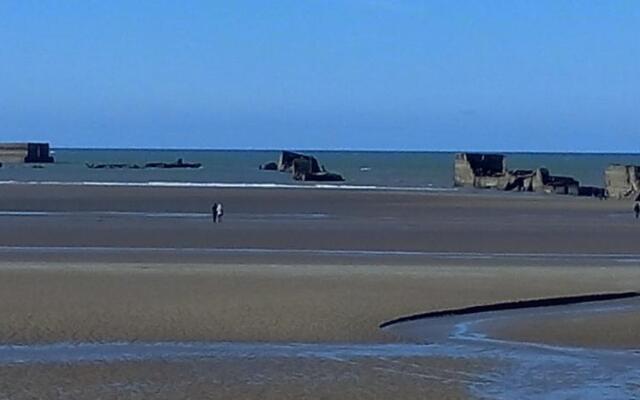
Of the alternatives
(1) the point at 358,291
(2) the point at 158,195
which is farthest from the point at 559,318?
(2) the point at 158,195

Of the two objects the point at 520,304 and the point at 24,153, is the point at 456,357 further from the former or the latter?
the point at 24,153

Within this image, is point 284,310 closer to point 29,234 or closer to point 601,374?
point 601,374

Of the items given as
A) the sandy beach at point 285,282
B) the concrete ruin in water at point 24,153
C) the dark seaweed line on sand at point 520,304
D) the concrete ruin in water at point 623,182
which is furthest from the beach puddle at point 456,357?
the concrete ruin in water at point 24,153

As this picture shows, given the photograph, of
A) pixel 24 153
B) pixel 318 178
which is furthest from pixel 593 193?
pixel 24 153

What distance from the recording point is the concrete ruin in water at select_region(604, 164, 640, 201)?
6300cm

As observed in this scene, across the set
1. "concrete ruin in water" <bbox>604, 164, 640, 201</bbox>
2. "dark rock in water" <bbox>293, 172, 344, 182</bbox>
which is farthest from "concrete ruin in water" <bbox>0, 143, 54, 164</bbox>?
"concrete ruin in water" <bbox>604, 164, 640, 201</bbox>

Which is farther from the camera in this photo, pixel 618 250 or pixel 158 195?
pixel 158 195

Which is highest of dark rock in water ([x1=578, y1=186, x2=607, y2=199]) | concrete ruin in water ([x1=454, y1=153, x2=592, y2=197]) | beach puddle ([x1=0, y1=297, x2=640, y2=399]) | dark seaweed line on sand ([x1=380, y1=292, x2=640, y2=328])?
concrete ruin in water ([x1=454, y1=153, x2=592, y2=197])

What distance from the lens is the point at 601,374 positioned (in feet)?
41.0

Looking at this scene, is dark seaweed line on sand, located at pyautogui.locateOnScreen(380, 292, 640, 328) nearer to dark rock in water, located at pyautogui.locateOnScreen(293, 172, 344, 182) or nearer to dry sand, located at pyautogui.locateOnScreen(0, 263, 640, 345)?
dry sand, located at pyautogui.locateOnScreen(0, 263, 640, 345)

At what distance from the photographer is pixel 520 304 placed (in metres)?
18.5

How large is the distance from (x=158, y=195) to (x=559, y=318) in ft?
143

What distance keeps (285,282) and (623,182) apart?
4620 centimetres

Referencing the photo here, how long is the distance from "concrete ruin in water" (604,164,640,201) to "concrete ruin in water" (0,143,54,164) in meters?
91.0
